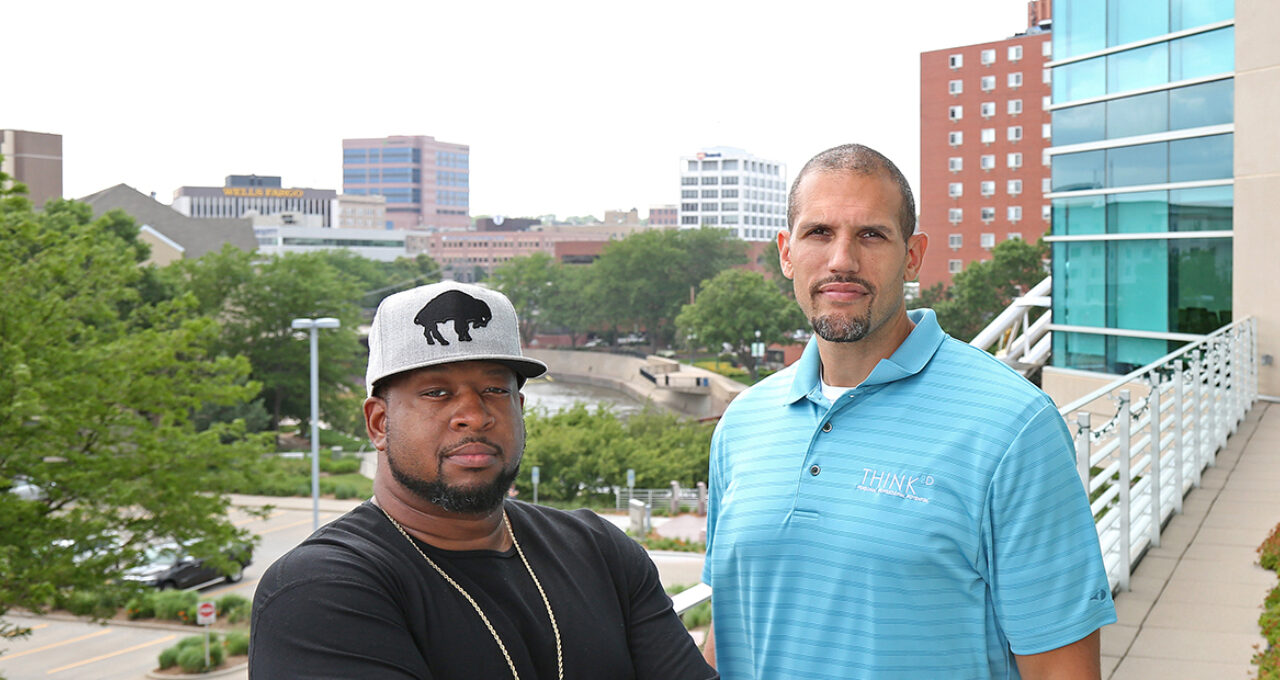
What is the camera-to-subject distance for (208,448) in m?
17.6

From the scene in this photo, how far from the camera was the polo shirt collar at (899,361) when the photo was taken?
7.28 ft

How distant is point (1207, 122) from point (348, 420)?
114ft

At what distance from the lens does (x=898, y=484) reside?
212 centimetres

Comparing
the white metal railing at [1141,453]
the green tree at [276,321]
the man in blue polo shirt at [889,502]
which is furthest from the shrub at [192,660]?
the green tree at [276,321]

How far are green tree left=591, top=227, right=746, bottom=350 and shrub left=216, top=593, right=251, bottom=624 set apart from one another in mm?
63064

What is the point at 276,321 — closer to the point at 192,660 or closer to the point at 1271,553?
the point at 192,660

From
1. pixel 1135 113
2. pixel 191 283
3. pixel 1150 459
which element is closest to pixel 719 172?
pixel 191 283

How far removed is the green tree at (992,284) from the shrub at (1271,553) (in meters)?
43.3

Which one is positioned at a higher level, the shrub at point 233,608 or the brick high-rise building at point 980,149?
the brick high-rise building at point 980,149

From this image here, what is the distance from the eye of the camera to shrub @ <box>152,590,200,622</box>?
2094 centimetres

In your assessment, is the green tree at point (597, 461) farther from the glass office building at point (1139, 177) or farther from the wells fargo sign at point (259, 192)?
the wells fargo sign at point (259, 192)

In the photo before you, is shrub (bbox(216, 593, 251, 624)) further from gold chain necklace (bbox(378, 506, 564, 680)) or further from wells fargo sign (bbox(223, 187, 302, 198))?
wells fargo sign (bbox(223, 187, 302, 198))

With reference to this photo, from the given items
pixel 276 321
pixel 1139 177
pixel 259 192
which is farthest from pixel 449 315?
pixel 259 192

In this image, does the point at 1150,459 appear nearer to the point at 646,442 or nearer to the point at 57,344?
the point at 57,344
